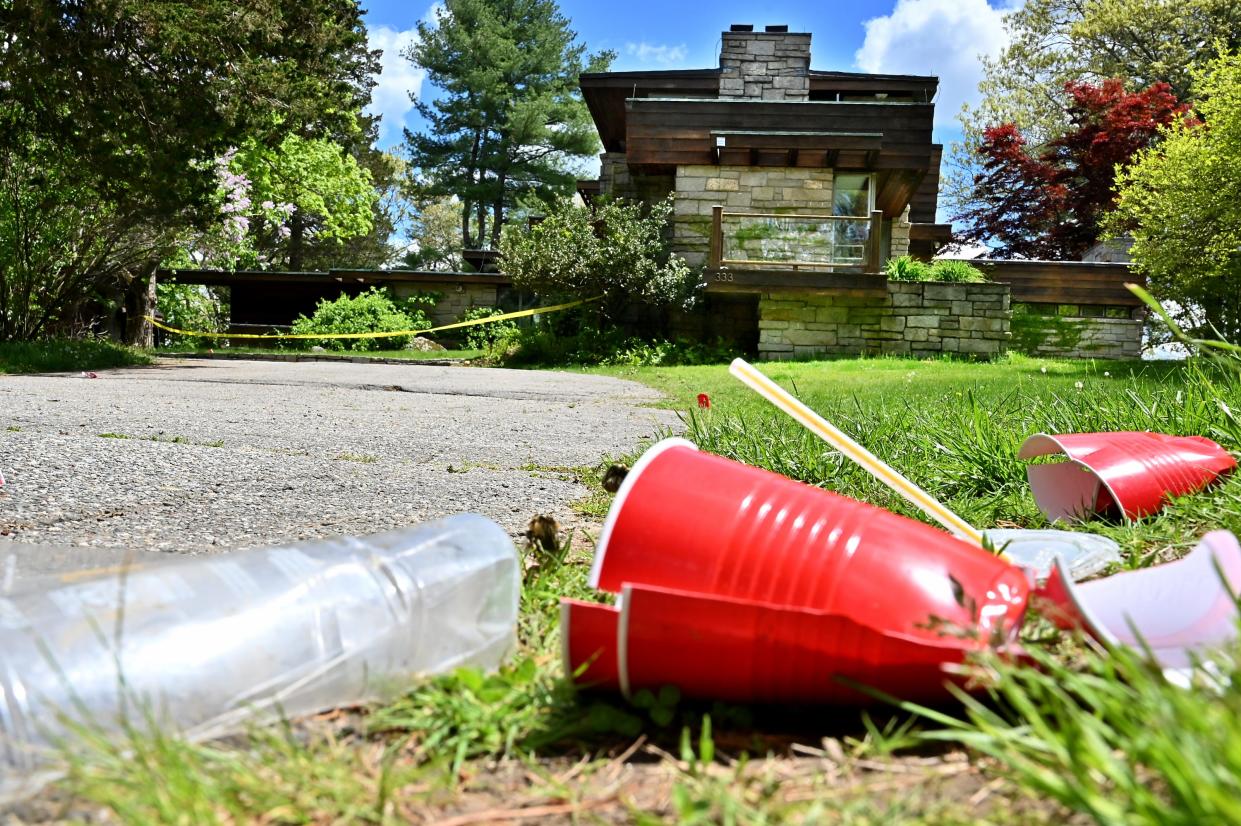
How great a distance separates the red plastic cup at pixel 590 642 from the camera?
4.43 feet

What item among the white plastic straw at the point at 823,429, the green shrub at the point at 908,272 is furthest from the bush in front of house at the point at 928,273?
the white plastic straw at the point at 823,429

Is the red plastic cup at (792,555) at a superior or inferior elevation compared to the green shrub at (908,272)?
inferior

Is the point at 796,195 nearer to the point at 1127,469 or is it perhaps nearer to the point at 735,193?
the point at 735,193

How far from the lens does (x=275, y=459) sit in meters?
4.09

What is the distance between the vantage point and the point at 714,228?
1535 centimetres

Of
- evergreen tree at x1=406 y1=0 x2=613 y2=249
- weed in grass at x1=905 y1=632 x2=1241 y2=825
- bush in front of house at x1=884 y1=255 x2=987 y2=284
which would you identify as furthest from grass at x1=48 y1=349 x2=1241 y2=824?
evergreen tree at x1=406 y1=0 x2=613 y2=249

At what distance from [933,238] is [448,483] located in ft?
70.0

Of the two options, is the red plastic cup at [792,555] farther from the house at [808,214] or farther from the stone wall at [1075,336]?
the stone wall at [1075,336]

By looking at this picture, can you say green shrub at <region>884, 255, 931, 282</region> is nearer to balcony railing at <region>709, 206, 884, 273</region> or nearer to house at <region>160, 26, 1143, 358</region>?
house at <region>160, 26, 1143, 358</region>

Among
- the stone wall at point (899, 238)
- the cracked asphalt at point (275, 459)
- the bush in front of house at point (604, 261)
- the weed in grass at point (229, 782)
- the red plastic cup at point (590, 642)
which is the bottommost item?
the cracked asphalt at point (275, 459)

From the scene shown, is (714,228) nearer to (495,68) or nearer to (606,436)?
(606,436)

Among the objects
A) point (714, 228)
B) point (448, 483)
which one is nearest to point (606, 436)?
point (448, 483)

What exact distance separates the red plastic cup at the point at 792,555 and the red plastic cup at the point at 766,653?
0.11 ft

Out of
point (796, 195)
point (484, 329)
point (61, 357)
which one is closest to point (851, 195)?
point (796, 195)
